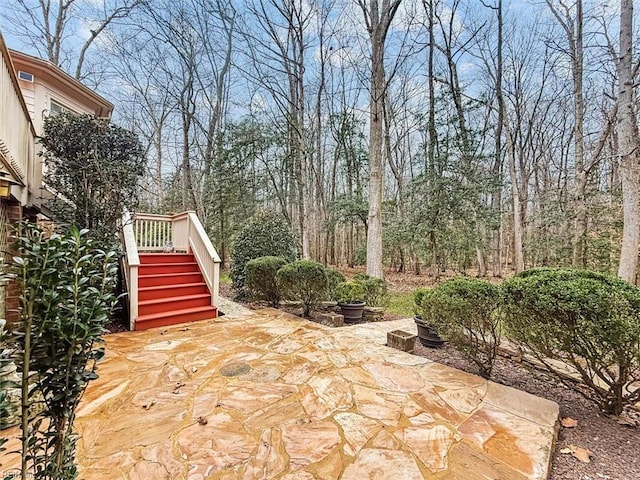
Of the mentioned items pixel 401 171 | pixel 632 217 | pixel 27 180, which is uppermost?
pixel 401 171

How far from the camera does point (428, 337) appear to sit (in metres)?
4.06

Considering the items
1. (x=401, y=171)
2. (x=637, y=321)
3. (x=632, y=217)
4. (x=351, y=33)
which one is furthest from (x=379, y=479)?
(x=401, y=171)

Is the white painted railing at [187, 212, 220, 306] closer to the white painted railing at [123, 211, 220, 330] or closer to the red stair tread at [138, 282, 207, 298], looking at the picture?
the white painted railing at [123, 211, 220, 330]

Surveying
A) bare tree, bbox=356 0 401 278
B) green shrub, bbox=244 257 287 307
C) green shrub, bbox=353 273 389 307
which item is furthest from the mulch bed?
bare tree, bbox=356 0 401 278

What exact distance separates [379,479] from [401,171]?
16229 millimetres

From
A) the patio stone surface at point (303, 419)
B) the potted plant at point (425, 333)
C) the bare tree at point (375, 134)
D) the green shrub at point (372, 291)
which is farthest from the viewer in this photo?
the bare tree at point (375, 134)

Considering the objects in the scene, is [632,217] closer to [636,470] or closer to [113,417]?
[636,470]

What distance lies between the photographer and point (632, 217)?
5.41 meters

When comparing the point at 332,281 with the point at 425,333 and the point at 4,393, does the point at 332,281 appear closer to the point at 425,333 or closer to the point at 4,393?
the point at 425,333

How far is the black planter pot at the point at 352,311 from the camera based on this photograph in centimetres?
532

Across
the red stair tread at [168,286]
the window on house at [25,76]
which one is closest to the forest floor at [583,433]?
the red stair tread at [168,286]

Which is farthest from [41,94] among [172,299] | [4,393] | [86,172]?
[4,393]

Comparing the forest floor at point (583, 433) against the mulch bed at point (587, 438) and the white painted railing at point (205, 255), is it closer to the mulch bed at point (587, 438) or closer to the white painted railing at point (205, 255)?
the mulch bed at point (587, 438)

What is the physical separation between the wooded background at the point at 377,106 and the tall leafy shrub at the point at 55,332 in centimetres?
700
